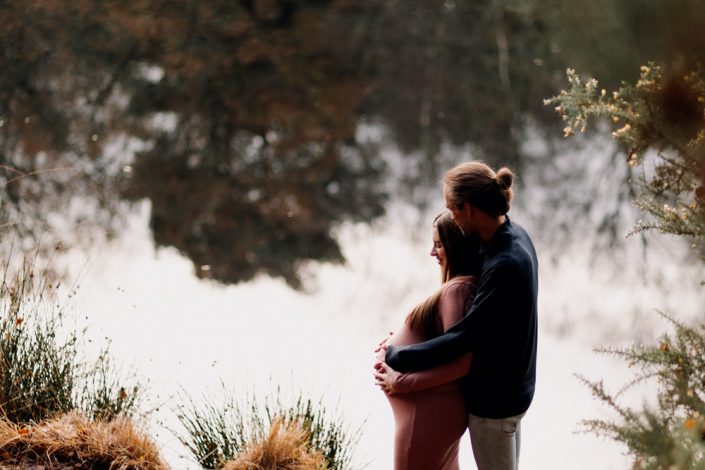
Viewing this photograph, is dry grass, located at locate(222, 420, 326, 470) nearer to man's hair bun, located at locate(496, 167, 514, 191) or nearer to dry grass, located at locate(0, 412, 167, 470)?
dry grass, located at locate(0, 412, 167, 470)

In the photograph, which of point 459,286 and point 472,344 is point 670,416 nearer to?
point 472,344

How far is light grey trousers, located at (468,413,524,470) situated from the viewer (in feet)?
8.29

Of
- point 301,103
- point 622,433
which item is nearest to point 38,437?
point 622,433

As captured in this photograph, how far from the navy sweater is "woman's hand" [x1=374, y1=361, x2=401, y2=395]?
2.0 inches

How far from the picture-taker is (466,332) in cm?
245

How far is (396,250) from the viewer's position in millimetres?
7484

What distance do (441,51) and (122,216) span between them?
5051mm

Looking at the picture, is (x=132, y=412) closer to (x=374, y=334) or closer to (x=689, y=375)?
(x=689, y=375)

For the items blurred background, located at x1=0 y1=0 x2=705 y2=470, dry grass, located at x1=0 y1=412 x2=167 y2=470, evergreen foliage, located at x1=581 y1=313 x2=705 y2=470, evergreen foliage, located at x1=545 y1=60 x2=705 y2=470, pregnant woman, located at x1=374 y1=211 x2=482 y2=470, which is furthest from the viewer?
blurred background, located at x1=0 y1=0 x2=705 y2=470

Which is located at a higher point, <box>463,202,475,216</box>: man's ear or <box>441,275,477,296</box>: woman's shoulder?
<box>463,202,475,216</box>: man's ear

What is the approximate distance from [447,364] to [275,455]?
757 mm

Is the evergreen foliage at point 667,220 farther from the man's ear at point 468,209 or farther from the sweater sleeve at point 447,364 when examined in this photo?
the man's ear at point 468,209

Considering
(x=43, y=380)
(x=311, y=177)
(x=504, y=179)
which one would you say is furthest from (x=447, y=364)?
(x=311, y=177)

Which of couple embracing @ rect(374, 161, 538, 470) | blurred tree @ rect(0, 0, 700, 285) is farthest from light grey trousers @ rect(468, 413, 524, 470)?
blurred tree @ rect(0, 0, 700, 285)
